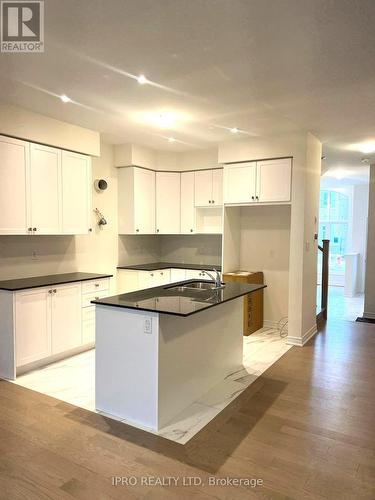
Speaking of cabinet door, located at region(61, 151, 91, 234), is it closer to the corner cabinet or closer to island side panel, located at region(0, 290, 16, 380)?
the corner cabinet

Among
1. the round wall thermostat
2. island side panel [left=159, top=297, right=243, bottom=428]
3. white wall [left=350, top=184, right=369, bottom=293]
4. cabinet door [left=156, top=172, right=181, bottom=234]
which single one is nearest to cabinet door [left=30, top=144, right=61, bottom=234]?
the round wall thermostat

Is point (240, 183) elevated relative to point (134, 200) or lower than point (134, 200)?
elevated

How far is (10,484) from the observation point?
2086 millimetres

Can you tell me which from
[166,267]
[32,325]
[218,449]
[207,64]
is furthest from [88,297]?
[207,64]

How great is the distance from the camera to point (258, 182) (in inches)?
192

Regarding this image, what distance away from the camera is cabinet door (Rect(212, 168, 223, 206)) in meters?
5.53

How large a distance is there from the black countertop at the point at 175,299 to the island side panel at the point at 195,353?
0.13 m

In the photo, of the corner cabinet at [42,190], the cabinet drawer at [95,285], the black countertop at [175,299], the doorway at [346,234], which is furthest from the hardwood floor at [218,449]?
the doorway at [346,234]

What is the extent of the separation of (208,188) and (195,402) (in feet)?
11.2

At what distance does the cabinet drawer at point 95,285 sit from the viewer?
4.25 meters

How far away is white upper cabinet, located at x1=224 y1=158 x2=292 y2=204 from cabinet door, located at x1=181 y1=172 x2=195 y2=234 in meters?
0.78

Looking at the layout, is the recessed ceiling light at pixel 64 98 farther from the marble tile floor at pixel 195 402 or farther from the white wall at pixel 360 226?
the white wall at pixel 360 226

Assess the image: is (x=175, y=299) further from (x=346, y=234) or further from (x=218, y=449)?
(x=346, y=234)

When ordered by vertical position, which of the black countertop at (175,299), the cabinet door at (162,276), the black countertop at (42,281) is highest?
the black countertop at (175,299)
